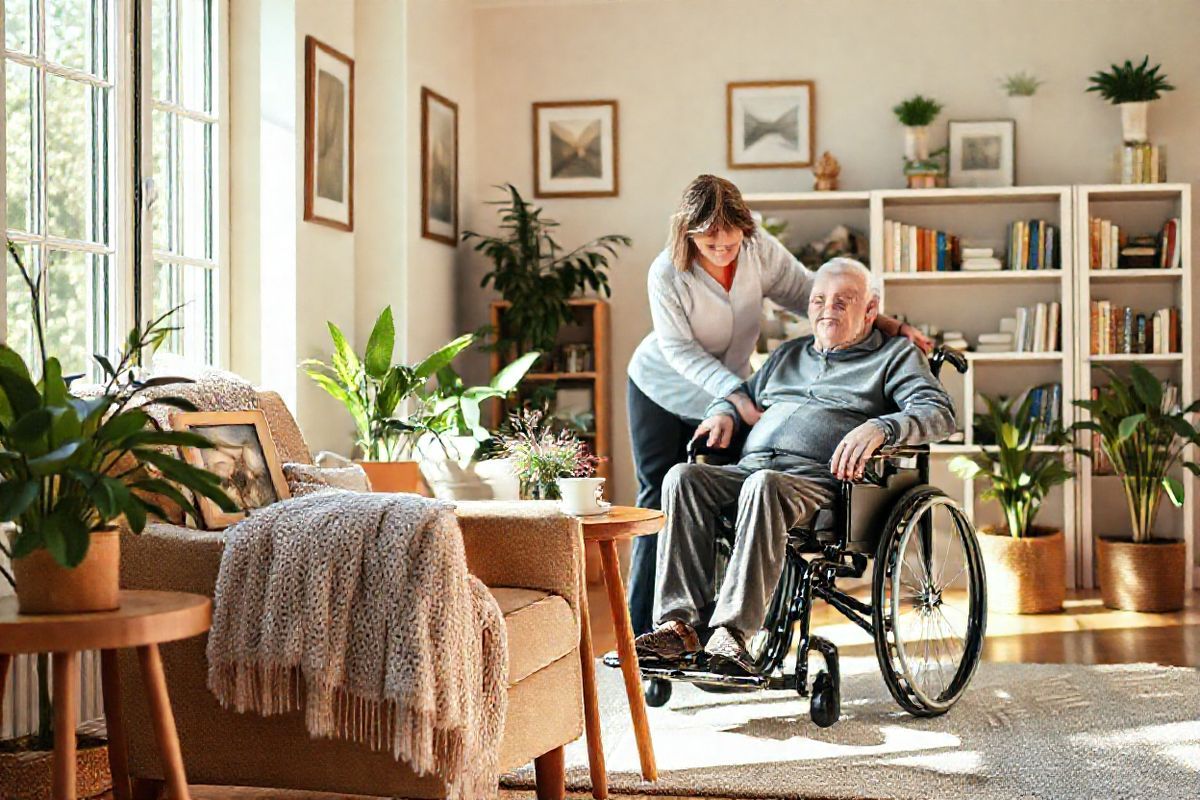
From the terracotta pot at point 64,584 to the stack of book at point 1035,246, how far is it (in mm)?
4718

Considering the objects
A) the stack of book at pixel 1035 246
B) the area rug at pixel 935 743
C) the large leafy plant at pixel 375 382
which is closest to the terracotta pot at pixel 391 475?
the large leafy plant at pixel 375 382

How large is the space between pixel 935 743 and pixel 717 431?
3.13 feet

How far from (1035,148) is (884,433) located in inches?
130

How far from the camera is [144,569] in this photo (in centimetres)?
249

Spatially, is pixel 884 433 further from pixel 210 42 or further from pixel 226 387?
pixel 210 42

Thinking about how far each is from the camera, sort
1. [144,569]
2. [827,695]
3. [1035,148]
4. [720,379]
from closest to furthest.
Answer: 1. [144,569]
2. [827,695]
3. [720,379]
4. [1035,148]

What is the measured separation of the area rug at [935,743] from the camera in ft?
9.53

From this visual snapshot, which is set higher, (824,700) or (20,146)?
(20,146)

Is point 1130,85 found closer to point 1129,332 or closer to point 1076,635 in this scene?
point 1129,332

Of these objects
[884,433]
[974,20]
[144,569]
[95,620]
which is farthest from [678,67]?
[95,620]

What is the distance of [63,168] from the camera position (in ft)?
11.7

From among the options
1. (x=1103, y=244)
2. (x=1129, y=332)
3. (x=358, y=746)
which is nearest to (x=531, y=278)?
(x=1103, y=244)

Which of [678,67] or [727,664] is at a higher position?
[678,67]

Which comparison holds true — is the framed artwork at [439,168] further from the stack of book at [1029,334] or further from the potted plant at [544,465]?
the potted plant at [544,465]
